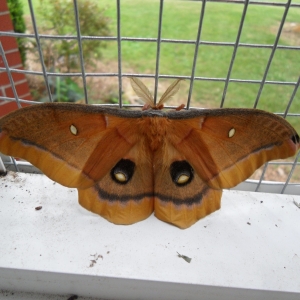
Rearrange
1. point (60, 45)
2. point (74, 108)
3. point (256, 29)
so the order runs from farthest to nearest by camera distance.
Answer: point (256, 29) < point (60, 45) < point (74, 108)

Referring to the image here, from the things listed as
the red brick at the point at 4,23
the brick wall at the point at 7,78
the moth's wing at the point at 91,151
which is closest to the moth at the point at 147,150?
the moth's wing at the point at 91,151

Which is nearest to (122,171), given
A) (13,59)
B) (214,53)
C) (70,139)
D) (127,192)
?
(127,192)


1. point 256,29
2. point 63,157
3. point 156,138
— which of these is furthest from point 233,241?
point 256,29

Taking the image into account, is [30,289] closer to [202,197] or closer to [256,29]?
[202,197]

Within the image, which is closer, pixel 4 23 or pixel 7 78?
pixel 4 23

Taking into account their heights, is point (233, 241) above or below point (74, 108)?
below

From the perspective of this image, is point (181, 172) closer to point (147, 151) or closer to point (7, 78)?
point (147, 151)

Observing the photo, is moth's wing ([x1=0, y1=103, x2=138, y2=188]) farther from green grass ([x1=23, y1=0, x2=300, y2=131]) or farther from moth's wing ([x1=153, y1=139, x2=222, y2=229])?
green grass ([x1=23, y1=0, x2=300, y2=131])
